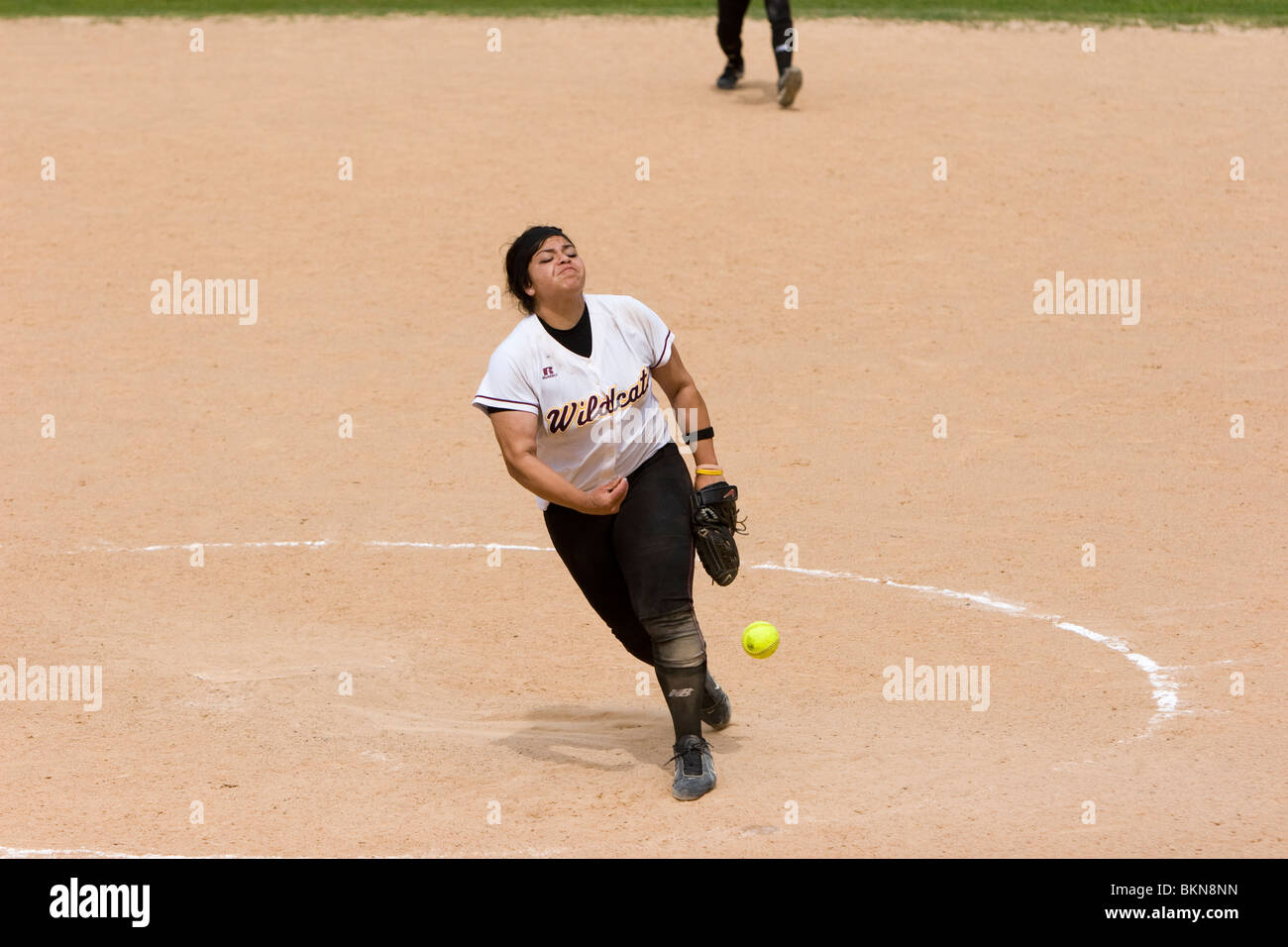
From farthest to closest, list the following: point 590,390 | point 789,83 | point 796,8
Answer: point 796,8 → point 789,83 → point 590,390

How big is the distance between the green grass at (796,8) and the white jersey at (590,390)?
14.9 meters

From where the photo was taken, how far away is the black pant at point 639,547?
651cm

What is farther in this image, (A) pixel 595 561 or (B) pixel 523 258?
(A) pixel 595 561

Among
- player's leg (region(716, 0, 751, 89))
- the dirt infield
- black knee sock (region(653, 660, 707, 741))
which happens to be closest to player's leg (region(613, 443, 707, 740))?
black knee sock (region(653, 660, 707, 741))

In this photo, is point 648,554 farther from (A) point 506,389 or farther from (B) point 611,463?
(A) point 506,389

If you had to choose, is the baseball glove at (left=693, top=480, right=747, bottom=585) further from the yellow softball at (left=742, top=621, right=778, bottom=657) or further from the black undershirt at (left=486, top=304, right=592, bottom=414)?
the black undershirt at (left=486, top=304, right=592, bottom=414)

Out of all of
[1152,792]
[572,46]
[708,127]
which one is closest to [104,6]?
[572,46]

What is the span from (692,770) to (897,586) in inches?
120

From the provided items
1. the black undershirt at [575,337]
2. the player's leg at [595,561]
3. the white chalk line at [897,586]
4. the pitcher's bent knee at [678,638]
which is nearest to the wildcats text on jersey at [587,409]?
the black undershirt at [575,337]

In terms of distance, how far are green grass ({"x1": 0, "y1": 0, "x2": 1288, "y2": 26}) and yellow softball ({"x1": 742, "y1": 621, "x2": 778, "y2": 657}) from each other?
48.9ft

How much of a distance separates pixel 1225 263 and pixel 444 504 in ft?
25.8

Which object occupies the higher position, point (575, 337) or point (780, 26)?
point (780, 26)

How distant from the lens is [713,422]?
12.3 meters

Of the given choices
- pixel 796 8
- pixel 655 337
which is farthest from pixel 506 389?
pixel 796 8
